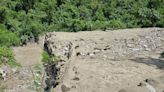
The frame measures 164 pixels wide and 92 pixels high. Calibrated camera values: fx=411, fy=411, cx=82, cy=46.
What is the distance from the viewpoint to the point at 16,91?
1345 centimetres

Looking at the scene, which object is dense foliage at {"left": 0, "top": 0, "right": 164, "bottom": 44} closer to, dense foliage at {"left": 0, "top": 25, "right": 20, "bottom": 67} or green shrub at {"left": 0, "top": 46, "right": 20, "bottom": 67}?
dense foliage at {"left": 0, "top": 25, "right": 20, "bottom": 67}

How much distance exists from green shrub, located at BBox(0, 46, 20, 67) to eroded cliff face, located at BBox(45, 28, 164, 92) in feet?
5.46

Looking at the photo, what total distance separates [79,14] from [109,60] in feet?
30.2

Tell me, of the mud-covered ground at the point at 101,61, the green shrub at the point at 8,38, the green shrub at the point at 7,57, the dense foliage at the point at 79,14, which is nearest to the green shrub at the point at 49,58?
the mud-covered ground at the point at 101,61

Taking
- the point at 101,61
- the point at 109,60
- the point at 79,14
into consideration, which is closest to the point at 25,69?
the point at 101,61

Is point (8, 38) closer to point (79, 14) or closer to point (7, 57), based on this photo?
point (7, 57)

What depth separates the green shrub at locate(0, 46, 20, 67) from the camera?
649 inches

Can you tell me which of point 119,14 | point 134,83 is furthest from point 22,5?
point 134,83

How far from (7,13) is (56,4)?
344 centimetres

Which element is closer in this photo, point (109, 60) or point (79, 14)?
point (109, 60)

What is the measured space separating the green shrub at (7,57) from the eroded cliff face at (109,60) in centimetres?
167

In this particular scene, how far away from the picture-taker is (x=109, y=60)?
15.1 m

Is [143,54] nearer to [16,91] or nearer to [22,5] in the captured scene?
[16,91]

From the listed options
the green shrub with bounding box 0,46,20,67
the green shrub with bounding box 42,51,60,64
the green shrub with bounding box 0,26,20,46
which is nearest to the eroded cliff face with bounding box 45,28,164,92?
the green shrub with bounding box 42,51,60,64
